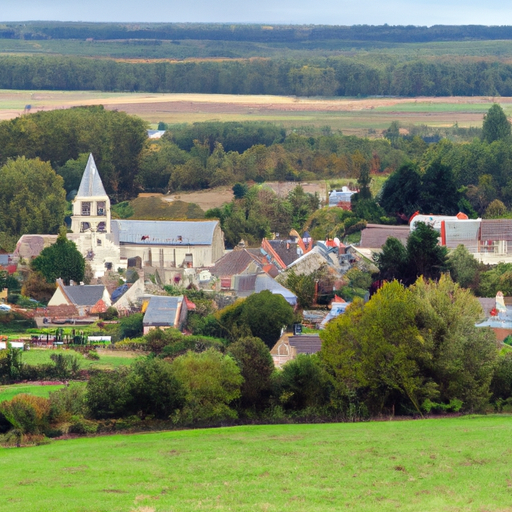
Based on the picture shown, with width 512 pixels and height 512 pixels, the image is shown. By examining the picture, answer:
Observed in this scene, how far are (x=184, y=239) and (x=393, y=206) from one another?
41.6 ft

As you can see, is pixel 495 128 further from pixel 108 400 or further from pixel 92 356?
pixel 108 400

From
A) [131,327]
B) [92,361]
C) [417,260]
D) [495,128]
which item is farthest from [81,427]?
[495,128]

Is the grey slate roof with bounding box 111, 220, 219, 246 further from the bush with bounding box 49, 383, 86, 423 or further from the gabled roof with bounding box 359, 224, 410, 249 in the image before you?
the bush with bounding box 49, 383, 86, 423

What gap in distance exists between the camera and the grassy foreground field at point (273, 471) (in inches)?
770

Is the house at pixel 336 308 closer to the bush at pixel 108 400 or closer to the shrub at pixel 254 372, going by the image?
the shrub at pixel 254 372

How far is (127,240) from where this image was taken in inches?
2088

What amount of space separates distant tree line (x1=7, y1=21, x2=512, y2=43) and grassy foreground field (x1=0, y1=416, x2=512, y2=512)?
155823 mm

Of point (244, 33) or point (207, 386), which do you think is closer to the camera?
point (207, 386)

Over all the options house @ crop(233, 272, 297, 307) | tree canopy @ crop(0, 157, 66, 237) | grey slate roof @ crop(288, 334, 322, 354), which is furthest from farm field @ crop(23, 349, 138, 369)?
tree canopy @ crop(0, 157, 66, 237)

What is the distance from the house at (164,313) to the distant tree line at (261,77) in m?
77.3

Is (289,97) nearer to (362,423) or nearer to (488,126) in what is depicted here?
(488,126)

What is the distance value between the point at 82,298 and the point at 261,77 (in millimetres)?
82208

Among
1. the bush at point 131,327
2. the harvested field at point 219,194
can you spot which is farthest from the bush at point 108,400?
the harvested field at point 219,194

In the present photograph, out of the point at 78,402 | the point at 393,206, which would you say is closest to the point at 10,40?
the point at 393,206
